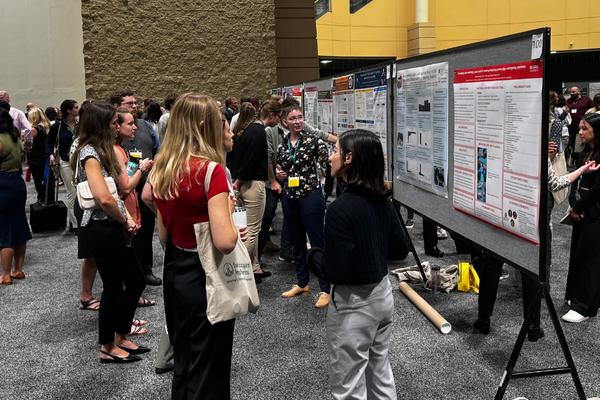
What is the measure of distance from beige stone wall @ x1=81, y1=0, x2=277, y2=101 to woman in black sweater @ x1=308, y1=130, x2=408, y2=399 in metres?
11.3

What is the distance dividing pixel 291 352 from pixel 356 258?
155 centimetres

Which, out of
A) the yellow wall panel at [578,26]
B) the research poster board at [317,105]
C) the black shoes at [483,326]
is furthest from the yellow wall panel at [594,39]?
the black shoes at [483,326]

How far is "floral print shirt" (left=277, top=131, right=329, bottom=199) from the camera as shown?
14.9ft

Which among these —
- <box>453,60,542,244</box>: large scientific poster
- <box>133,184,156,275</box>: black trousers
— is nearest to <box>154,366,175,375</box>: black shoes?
<box>133,184,156,275</box>: black trousers

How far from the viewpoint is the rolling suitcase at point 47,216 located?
7.51 m

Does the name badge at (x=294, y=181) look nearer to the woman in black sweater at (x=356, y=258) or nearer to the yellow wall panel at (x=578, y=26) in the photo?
the woman in black sweater at (x=356, y=258)

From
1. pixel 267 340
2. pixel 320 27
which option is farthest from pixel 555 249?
pixel 320 27

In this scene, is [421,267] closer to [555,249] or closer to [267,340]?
[267,340]

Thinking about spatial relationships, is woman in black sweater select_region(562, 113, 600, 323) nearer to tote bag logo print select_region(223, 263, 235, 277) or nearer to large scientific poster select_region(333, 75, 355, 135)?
large scientific poster select_region(333, 75, 355, 135)

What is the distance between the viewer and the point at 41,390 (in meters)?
3.21

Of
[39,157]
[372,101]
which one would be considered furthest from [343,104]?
[39,157]

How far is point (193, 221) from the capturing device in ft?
7.57

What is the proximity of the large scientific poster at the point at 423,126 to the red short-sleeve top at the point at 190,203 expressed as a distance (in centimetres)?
190

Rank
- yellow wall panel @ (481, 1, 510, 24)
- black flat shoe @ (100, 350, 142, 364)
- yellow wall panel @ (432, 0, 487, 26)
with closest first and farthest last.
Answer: black flat shoe @ (100, 350, 142, 364) → yellow wall panel @ (481, 1, 510, 24) → yellow wall panel @ (432, 0, 487, 26)
